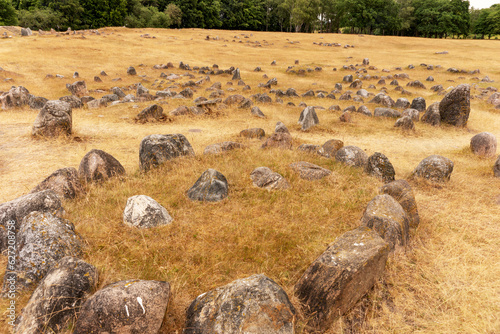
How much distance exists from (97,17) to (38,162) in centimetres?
6088

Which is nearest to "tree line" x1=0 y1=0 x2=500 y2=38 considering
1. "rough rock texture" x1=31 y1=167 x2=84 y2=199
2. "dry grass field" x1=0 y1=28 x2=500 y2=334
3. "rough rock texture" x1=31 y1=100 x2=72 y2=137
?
"dry grass field" x1=0 y1=28 x2=500 y2=334

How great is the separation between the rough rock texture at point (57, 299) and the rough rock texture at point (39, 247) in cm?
54

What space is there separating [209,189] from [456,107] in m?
13.0

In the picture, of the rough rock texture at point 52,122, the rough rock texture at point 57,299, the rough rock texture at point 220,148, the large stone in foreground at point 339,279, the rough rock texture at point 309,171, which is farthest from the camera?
the rough rock texture at point 52,122

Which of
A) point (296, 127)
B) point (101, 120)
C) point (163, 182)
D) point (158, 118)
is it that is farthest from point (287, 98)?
point (163, 182)

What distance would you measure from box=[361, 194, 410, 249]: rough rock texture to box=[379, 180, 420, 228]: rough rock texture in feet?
1.17

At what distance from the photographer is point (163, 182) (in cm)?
738

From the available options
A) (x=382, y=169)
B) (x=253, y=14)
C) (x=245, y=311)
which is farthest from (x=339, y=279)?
(x=253, y=14)

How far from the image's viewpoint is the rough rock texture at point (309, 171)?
762 centimetres

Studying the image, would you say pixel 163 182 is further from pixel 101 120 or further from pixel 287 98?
pixel 287 98

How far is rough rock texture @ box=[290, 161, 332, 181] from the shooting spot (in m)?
7.62

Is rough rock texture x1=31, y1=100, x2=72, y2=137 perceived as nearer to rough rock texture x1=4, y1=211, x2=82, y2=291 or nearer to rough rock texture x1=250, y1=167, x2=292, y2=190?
rough rock texture x1=4, y1=211, x2=82, y2=291

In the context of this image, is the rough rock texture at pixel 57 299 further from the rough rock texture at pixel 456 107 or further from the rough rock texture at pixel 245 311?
the rough rock texture at pixel 456 107

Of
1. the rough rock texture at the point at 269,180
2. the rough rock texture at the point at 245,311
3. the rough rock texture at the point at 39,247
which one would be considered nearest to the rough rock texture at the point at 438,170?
the rough rock texture at the point at 269,180
